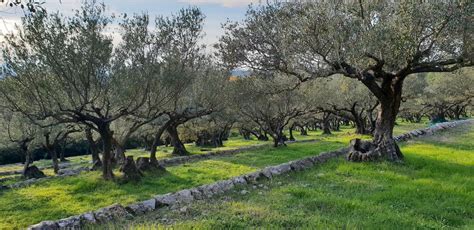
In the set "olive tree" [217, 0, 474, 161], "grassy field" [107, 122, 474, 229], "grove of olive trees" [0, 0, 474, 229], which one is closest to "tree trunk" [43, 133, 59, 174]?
"grove of olive trees" [0, 0, 474, 229]

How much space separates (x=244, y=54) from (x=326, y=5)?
555 centimetres

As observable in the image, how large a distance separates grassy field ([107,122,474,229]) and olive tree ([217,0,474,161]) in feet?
12.3

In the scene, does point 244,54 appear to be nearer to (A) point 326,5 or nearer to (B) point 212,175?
(A) point 326,5

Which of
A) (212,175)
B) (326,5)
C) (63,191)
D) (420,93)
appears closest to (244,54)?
(326,5)

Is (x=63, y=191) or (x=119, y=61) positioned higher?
(x=119, y=61)

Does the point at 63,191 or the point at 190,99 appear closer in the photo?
the point at 63,191

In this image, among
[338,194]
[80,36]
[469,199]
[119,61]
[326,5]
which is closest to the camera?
[469,199]

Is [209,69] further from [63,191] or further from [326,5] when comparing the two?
[326,5]

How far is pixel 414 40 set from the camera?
14992mm

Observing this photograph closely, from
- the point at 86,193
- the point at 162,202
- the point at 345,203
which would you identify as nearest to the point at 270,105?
the point at 86,193

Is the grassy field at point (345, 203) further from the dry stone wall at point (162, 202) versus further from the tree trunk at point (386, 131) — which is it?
the tree trunk at point (386, 131)

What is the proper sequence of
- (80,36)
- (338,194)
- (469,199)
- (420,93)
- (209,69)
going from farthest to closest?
(420,93), (209,69), (80,36), (338,194), (469,199)

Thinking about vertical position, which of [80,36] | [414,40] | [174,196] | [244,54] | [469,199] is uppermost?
[80,36]

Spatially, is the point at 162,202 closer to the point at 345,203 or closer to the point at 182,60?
the point at 345,203
